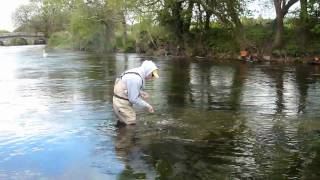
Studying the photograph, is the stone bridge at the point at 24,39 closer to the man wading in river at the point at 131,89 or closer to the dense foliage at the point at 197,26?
the dense foliage at the point at 197,26

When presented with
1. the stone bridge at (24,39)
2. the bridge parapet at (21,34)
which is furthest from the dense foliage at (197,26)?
the stone bridge at (24,39)

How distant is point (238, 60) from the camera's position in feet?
142

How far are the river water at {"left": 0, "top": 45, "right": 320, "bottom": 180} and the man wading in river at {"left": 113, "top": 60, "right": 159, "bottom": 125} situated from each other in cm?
45

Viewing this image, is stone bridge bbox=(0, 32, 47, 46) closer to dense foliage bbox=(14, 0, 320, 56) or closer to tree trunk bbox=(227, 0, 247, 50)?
dense foliage bbox=(14, 0, 320, 56)

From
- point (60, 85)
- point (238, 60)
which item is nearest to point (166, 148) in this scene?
point (60, 85)

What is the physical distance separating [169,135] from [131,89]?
145cm

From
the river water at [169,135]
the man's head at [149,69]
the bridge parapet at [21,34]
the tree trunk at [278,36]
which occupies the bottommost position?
the river water at [169,135]

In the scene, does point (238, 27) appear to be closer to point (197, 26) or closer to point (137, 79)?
point (197, 26)

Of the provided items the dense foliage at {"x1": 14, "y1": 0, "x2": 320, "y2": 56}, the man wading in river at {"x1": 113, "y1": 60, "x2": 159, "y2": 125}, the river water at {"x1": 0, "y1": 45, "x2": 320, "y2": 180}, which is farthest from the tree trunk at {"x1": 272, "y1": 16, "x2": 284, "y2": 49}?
the man wading in river at {"x1": 113, "y1": 60, "x2": 159, "y2": 125}

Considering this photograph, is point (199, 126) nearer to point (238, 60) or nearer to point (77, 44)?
point (238, 60)

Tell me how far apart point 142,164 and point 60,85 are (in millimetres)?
15591

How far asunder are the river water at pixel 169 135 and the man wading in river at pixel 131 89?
1.46 ft

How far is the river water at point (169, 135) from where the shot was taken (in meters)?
9.89

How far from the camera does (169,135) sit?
41.7ft
